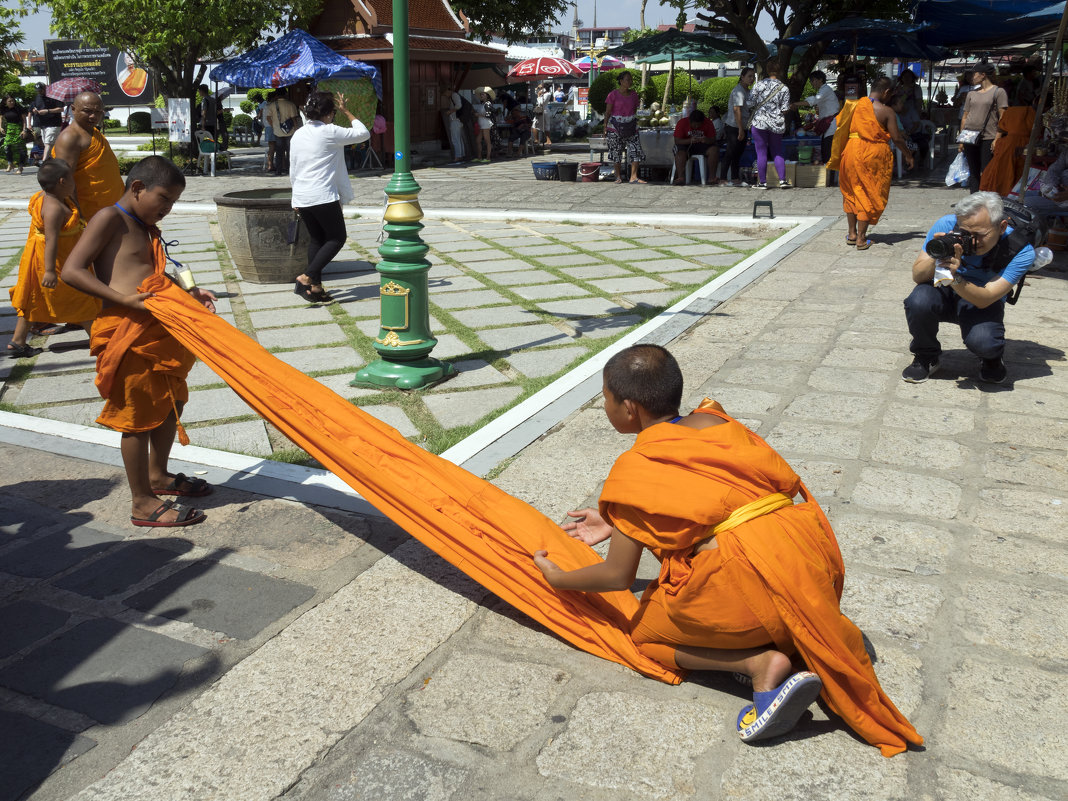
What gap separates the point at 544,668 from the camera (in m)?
2.65

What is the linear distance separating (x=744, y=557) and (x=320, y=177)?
17.5 feet

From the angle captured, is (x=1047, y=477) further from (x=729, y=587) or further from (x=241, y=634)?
(x=241, y=634)

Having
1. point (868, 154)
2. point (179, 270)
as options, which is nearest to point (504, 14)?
point (868, 154)

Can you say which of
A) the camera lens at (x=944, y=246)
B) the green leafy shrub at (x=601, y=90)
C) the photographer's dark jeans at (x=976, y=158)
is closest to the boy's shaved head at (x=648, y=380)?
the camera lens at (x=944, y=246)

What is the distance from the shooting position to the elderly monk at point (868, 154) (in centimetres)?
855

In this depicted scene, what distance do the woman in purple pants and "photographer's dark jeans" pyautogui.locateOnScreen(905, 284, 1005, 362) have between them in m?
7.64

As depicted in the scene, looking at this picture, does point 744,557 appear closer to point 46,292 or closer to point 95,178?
point 46,292

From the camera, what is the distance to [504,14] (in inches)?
1045

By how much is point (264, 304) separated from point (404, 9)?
296 cm

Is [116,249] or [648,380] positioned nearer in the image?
[648,380]

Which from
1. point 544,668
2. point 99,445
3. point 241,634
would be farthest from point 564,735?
point 99,445

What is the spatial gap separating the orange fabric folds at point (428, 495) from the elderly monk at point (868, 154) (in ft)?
22.4

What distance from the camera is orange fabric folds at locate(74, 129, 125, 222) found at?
597 centimetres

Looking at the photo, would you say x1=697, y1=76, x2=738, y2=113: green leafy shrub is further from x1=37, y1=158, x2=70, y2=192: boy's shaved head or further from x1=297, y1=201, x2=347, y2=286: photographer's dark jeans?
x1=37, y1=158, x2=70, y2=192: boy's shaved head
